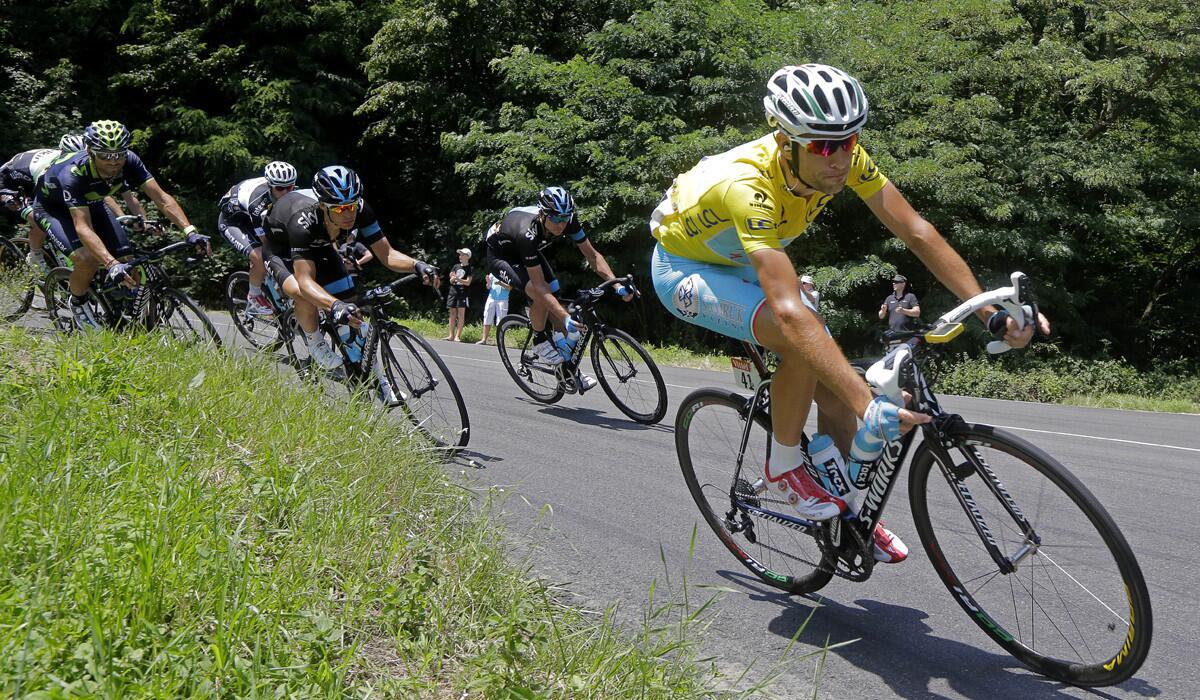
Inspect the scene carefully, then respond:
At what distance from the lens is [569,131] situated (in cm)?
2278

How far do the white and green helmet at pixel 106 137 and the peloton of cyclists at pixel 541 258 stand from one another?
3390mm

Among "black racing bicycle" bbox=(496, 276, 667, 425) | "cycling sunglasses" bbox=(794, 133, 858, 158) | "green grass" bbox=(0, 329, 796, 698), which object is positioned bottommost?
"black racing bicycle" bbox=(496, 276, 667, 425)

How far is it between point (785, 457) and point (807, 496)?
7.8 inches

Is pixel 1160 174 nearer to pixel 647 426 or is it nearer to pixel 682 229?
pixel 647 426

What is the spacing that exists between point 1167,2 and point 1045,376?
9531 millimetres

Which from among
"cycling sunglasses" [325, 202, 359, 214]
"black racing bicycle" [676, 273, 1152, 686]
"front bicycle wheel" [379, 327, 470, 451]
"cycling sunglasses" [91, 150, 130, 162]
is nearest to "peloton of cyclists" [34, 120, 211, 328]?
"cycling sunglasses" [91, 150, 130, 162]

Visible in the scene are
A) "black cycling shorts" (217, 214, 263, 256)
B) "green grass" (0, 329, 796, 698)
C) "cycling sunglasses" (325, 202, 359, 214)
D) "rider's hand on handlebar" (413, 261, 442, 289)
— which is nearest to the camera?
"green grass" (0, 329, 796, 698)

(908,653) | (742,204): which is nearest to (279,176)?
(742,204)

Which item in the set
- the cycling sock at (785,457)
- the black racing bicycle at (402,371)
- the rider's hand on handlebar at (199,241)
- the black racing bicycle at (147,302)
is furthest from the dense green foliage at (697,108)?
the cycling sock at (785,457)

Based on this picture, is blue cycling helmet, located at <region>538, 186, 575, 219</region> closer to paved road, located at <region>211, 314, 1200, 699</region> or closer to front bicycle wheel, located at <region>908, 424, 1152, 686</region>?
paved road, located at <region>211, 314, 1200, 699</region>

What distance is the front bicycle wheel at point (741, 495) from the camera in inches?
173

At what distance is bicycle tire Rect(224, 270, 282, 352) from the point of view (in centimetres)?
987

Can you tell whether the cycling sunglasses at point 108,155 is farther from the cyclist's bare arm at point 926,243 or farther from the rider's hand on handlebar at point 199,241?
the cyclist's bare arm at point 926,243

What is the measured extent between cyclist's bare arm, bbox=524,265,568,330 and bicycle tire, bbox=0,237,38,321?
4638 mm
